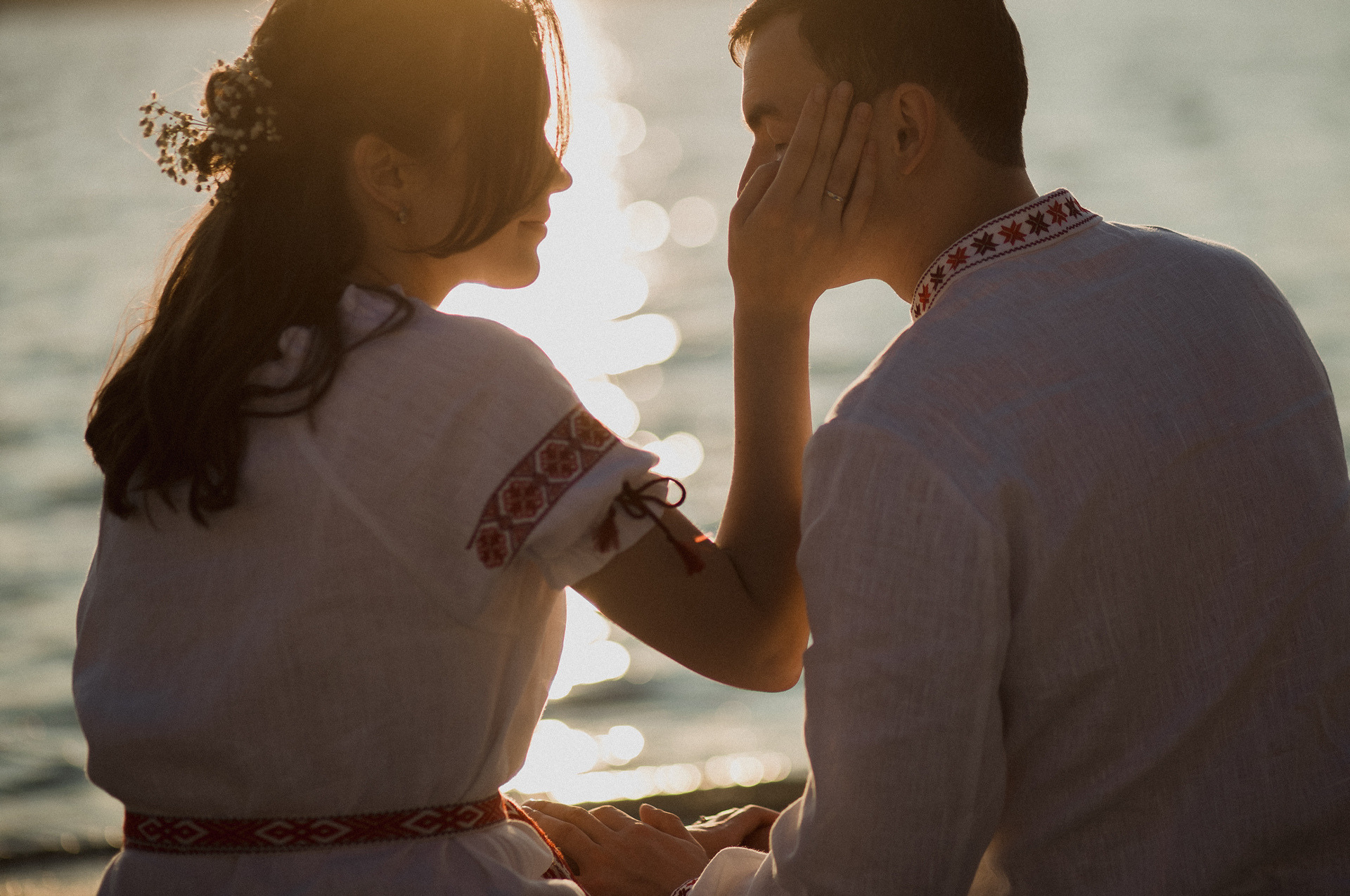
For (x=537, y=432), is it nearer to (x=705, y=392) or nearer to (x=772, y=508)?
(x=772, y=508)

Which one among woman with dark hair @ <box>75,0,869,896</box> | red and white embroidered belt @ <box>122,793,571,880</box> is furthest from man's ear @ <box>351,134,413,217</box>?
red and white embroidered belt @ <box>122,793,571,880</box>

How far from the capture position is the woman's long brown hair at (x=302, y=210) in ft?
5.60

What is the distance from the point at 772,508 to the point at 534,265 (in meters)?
0.54

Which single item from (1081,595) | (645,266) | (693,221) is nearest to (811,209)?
(1081,595)

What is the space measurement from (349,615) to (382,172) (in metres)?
0.60

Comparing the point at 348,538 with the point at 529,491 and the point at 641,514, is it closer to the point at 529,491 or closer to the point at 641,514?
the point at 529,491

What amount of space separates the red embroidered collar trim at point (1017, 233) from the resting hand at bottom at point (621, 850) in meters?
0.91

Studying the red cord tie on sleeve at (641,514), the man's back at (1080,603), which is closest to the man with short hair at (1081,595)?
the man's back at (1080,603)

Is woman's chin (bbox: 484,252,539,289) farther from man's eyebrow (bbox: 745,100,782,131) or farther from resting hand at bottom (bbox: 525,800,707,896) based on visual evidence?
resting hand at bottom (bbox: 525,800,707,896)

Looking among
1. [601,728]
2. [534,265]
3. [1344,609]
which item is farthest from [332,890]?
[601,728]

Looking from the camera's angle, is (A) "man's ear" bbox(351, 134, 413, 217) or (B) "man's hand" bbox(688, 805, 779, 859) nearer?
(A) "man's ear" bbox(351, 134, 413, 217)

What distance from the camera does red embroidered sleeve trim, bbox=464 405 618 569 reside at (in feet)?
5.45

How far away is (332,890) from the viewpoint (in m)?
1.69

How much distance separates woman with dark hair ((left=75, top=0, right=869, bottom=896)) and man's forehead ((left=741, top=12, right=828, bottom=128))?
419mm
